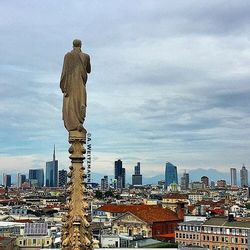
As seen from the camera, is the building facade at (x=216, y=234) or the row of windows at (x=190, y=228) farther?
the row of windows at (x=190, y=228)

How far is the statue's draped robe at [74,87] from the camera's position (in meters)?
6.84

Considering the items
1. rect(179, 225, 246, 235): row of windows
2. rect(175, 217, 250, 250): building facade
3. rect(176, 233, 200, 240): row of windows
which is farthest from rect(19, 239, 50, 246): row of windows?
rect(179, 225, 246, 235): row of windows

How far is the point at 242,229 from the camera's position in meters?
66.9

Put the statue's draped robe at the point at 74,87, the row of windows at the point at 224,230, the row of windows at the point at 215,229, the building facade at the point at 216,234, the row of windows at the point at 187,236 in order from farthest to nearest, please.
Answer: the row of windows at the point at 187,236 < the row of windows at the point at 215,229 < the building facade at the point at 216,234 < the row of windows at the point at 224,230 < the statue's draped robe at the point at 74,87

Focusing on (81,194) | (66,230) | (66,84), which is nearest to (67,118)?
(66,84)

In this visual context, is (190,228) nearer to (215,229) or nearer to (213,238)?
(213,238)

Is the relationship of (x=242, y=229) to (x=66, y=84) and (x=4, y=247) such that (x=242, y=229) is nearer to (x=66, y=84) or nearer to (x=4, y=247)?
(x=4, y=247)

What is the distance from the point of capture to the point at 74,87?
6934mm

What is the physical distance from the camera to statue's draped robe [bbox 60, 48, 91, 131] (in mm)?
6840

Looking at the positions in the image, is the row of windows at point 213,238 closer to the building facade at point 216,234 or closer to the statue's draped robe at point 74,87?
the building facade at point 216,234

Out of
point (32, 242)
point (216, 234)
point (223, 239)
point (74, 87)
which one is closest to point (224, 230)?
point (223, 239)

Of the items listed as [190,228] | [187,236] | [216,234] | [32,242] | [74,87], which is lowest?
[187,236]

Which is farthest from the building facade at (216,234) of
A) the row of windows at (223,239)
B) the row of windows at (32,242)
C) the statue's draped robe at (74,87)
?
the statue's draped robe at (74,87)

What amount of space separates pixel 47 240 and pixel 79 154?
57.0 meters
